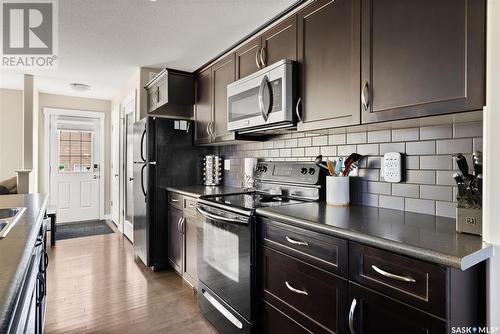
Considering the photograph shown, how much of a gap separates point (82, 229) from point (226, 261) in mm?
3968

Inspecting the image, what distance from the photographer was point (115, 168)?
205 inches

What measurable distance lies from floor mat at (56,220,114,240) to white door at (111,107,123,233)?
8.6 inches

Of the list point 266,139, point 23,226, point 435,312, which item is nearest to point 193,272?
point 266,139

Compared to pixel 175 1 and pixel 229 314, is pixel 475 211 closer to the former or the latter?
pixel 229 314

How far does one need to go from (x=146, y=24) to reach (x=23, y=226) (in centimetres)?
186

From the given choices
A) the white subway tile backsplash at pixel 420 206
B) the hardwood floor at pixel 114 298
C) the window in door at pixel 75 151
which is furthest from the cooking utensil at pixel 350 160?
the window in door at pixel 75 151

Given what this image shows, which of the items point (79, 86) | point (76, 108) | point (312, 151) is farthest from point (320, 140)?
point (76, 108)

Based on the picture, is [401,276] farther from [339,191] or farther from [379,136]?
[379,136]

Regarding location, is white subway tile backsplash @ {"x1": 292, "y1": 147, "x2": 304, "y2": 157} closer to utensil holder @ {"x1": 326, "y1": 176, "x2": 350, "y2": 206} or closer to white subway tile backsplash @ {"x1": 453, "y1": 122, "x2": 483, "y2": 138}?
utensil holder @ {"x1": 326, "y1": 176, "x2": 350, "y2": 206}

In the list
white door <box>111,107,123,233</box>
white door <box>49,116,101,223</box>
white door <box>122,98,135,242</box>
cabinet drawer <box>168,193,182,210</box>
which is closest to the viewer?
cabinet drawer <box>168,193,182,210</box>

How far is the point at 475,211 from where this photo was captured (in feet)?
3.53

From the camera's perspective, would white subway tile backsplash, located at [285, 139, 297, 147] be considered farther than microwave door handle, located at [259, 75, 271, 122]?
Yes

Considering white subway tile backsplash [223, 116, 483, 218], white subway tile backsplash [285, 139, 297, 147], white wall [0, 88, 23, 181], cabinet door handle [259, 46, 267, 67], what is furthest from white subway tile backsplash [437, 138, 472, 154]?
white wall [0, 88, 23, 181]

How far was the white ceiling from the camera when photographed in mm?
2107
